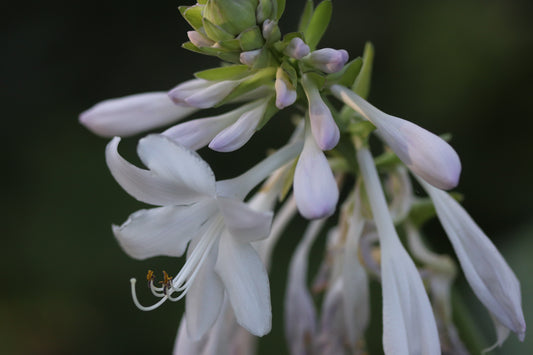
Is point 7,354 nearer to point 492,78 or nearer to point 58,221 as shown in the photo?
point 58,221

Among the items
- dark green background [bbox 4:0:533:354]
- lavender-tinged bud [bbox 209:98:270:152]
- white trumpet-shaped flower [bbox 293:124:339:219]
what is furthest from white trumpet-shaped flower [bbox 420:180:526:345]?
dark green background [bbox 4:0:533:354]

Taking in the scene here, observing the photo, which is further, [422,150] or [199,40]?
[199,40]

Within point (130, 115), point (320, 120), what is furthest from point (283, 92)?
point (130, 115)

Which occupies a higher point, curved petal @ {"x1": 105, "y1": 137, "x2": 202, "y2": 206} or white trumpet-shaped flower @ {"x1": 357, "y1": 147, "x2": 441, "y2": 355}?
curved petal @ {"x1": 105, "y1": 137, "x2": 202, "y2": 206}

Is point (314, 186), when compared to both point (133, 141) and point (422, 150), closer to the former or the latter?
point (422, 150)

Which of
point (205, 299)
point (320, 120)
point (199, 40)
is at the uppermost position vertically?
point (199, 40)

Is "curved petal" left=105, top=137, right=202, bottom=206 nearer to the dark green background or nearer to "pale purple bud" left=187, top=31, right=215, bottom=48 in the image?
"pale purple bud" left=187, top=31, right=215, bottom=48

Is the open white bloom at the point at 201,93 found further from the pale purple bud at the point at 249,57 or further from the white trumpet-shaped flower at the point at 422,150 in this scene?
the white trumpet-shaped flower at the point at 422,150
